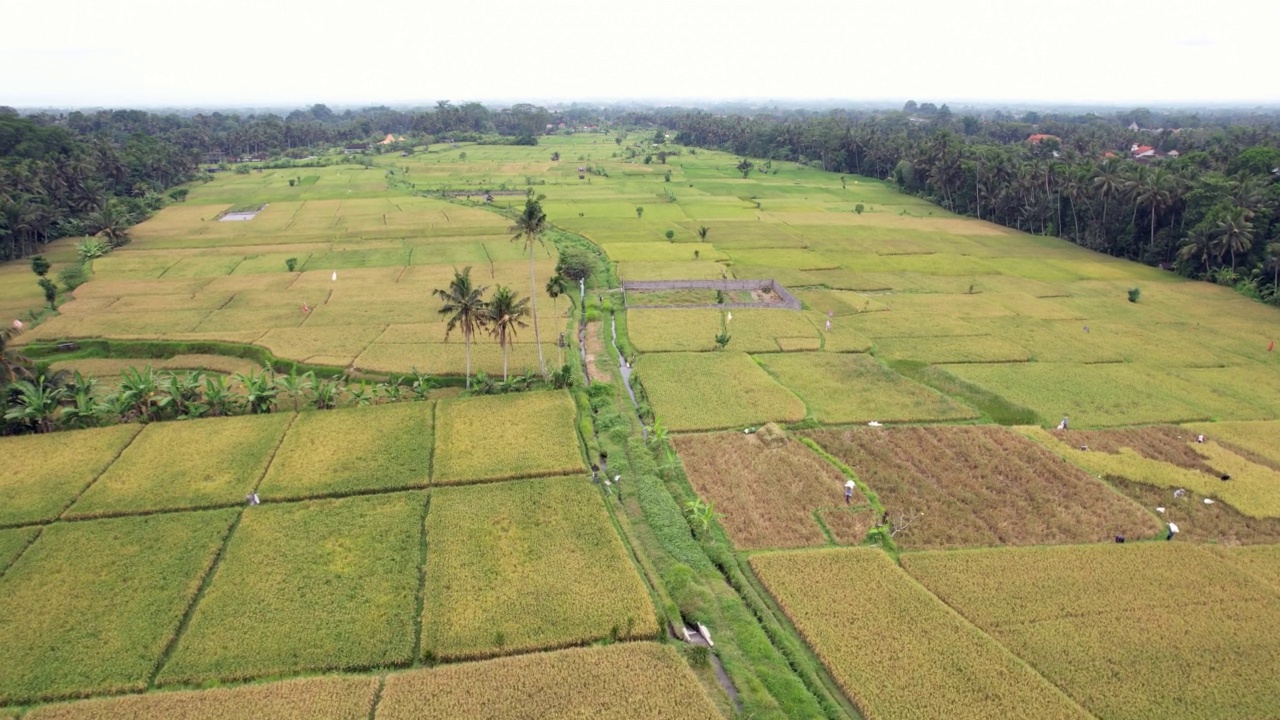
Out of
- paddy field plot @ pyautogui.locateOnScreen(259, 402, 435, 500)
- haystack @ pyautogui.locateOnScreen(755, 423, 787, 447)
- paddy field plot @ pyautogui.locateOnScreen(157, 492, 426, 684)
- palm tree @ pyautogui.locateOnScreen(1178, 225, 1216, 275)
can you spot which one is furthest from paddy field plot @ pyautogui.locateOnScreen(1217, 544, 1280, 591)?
palm tree @ pyautogui.locateOnScreen(1178, 225, 1216, 275)

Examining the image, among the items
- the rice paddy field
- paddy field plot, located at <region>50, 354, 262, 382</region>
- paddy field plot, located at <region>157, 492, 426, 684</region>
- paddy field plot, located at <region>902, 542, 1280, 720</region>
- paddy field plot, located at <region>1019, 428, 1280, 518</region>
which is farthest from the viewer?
paddy field plot, located at <region>50, 354, 262, 382</region>

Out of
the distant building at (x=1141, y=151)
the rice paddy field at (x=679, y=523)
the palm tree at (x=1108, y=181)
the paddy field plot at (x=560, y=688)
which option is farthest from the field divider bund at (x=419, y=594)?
the distant building at (x=1141, y=151)

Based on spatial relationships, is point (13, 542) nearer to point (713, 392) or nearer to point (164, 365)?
point (164, 365)

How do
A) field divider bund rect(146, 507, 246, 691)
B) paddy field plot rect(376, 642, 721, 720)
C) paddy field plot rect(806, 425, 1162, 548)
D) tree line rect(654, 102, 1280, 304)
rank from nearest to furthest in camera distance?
paddy field plot rect(376, 642, 721, 720) < field divider bund rect(146, 507, 246, 691) < paddy field plot rect(806, 425, 1162, 548) < tree line rect(654, 102, 1280, 304)

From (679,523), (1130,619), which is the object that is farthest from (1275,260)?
(679,523)

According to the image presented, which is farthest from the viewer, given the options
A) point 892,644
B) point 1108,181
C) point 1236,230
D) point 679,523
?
point 1108,181

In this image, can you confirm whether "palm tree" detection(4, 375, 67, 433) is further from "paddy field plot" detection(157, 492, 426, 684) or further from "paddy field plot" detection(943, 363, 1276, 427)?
"paddy field plot" detection(943, 363, 1276, 427)

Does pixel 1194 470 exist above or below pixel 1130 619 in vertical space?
above
